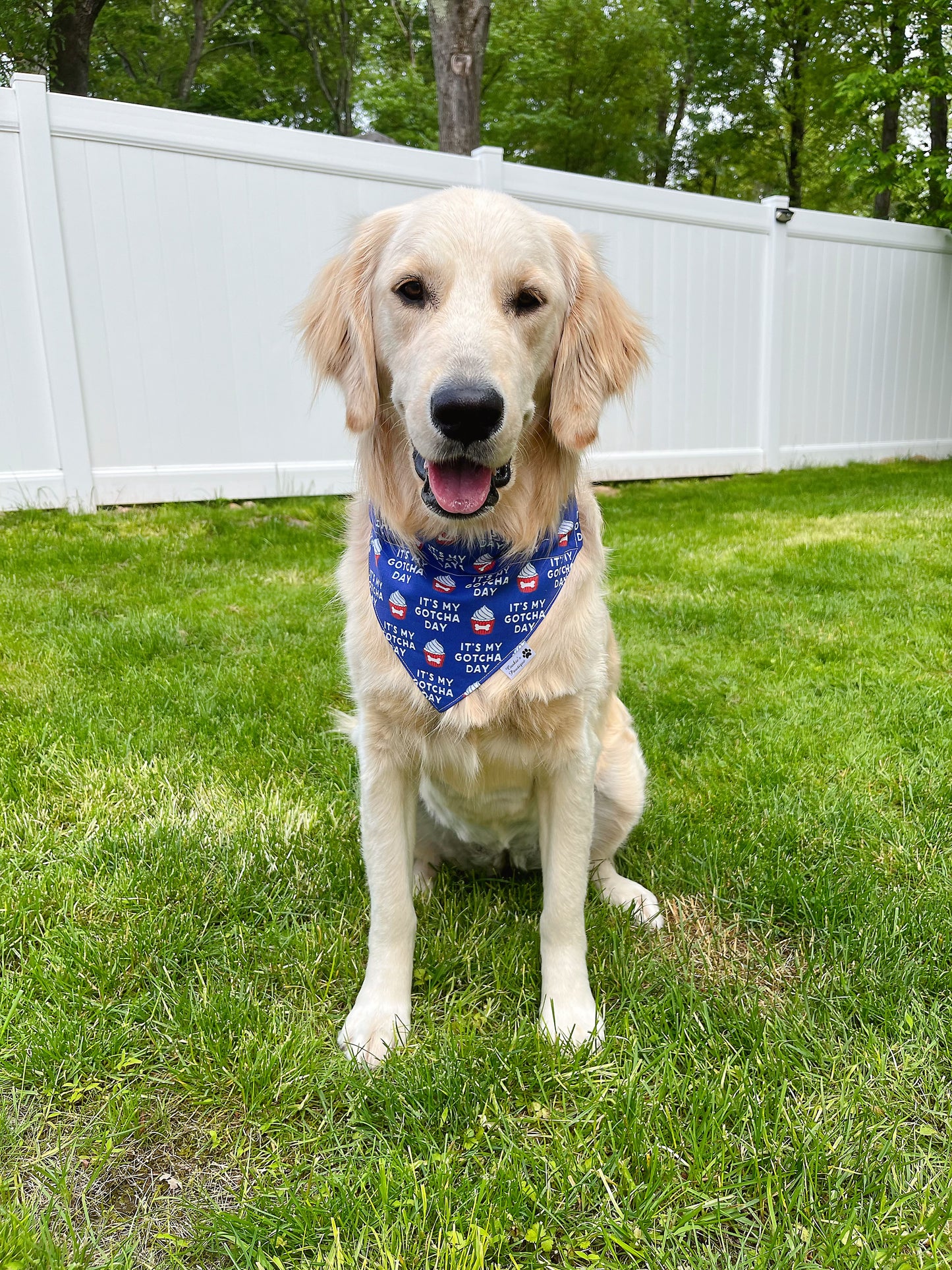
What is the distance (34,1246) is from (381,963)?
2.41 ft

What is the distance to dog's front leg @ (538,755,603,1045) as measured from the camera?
1.76 m

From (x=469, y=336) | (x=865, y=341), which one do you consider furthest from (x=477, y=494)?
(x=865, y=341)

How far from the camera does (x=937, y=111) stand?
39.5ft

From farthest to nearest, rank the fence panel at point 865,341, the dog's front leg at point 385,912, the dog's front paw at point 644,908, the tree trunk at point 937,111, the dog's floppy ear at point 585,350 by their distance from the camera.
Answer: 1. the tree trunk at point 937,111
2. the fence panel at point 865,341
3. the dog's front paw at point 644,908
4. the dog's floppy ear at point 585,350
5. the dog's front leg at point 385,912

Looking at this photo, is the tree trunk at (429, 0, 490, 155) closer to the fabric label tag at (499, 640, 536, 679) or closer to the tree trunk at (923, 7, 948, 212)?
the tree trunk at (923, 7, 948, 212)

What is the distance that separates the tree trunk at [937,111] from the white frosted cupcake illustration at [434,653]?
11.3 metres

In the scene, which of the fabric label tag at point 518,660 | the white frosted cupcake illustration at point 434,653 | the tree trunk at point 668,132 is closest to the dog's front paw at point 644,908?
the fabric label tag at point 518,660

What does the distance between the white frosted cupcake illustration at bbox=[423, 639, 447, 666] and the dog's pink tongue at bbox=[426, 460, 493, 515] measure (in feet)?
0.91

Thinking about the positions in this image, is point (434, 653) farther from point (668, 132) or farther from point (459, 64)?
point (668, 132)

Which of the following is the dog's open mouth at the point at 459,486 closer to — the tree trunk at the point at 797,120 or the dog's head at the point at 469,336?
the dog's head at the point at 469,336

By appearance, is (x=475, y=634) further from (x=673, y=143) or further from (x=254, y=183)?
(x=673, y=143)

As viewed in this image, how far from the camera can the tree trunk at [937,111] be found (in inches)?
411

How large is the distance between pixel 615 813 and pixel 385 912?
72 centimetres

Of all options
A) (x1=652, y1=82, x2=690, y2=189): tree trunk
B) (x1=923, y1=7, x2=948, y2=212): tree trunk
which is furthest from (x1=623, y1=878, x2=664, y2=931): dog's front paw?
(x1=652, y1=82, x2=690, y2=189): tree trunk
